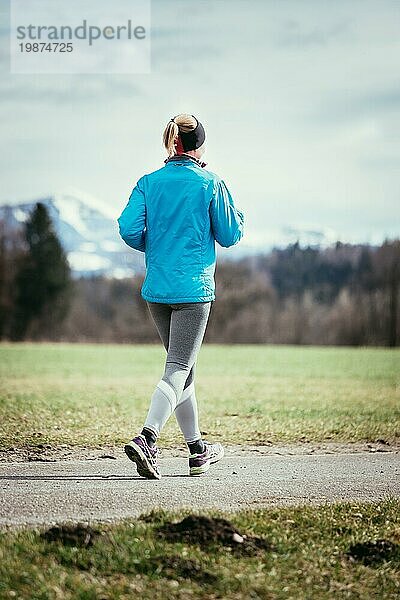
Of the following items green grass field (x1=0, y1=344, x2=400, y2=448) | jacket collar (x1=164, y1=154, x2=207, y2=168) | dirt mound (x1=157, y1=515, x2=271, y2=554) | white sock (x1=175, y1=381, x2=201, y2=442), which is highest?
jacket collar (x1=164, y1=154, x2=207, y2=168)

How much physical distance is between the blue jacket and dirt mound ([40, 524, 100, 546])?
1.82 meters

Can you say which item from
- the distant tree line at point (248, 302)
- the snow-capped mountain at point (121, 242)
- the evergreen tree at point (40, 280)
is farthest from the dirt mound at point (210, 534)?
the evergreen tree at point (40, 280)

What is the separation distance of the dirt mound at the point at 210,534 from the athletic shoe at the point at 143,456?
109 centimetres

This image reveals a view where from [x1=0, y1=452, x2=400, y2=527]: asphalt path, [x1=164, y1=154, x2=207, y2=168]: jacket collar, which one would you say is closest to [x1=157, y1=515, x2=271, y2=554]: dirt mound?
[x1=0, y1=452, x2=400, y2=527]: asphalt path

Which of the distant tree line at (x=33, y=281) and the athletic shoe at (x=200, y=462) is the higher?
the distant tree line at (x=33, y=281)

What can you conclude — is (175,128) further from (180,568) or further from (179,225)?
(180,568)

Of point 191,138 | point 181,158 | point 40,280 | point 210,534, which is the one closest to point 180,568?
point 210,534

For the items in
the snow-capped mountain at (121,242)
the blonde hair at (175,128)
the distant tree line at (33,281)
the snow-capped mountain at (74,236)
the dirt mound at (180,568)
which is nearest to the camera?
the dirt mound at (180,568)

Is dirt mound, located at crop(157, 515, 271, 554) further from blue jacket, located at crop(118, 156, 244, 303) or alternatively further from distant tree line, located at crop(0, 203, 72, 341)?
distant tree line, located at crop(0, 203, 72, 341)

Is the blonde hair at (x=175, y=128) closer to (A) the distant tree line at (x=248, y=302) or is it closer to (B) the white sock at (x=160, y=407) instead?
(B) the white sock at (x=160, y=407)

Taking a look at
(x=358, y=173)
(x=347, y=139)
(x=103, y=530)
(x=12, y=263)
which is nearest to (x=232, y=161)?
(x=347, y=139)

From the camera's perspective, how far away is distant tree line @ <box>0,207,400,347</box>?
5175cm

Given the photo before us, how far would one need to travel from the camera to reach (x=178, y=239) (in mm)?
5656

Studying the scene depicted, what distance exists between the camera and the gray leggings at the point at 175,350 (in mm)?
5620
